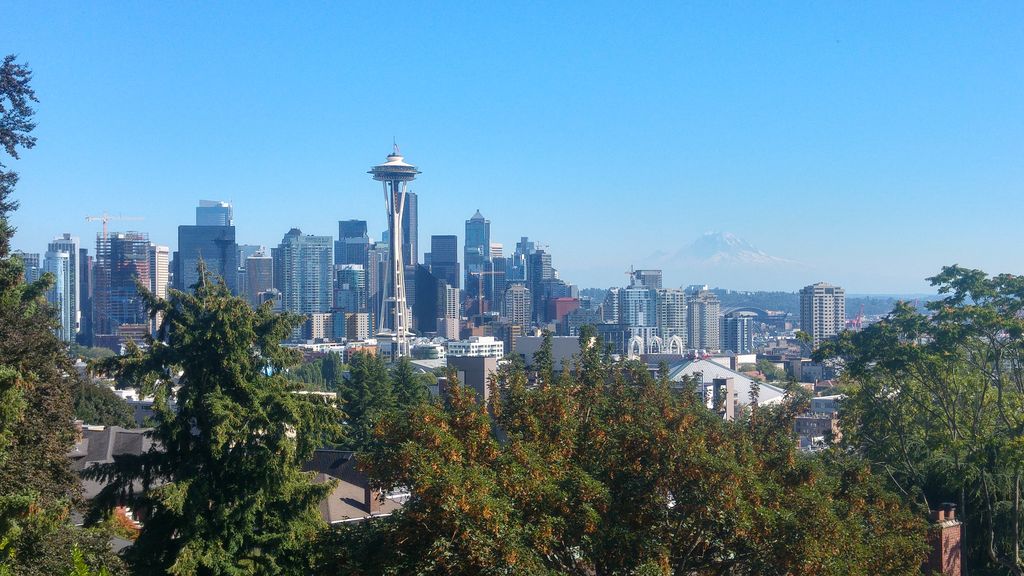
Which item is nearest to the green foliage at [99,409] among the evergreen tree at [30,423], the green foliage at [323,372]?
the evergreen tree at [30,423]

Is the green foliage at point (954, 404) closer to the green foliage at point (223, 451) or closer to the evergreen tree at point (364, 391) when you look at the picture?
the green foliage at point (223, 451)

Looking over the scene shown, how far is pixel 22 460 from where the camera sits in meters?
13.5

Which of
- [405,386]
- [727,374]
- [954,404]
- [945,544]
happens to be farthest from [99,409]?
[727,374]

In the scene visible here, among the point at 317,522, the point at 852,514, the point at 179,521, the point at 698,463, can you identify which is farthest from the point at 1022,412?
the point at 179,521

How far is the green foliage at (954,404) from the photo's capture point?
2050 centimetres

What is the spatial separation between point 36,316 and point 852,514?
37.9ft

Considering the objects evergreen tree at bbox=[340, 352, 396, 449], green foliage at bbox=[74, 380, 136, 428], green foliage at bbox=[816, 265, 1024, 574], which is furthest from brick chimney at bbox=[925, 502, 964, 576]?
green foliage at bbox=[74, 380, 136, 428]

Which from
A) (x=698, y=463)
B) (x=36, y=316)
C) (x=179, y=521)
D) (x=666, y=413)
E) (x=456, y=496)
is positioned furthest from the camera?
(x=36, y=316)

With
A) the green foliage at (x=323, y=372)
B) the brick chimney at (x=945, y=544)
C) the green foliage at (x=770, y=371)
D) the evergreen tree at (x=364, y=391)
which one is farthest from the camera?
the green foliage at (x=770, y=371)

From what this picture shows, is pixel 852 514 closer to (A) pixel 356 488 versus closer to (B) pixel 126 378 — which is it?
(B) pixel 126 378

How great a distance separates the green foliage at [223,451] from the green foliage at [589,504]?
1.19 m

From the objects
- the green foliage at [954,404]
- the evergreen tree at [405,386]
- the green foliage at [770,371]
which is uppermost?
the green foliage at [954,404]

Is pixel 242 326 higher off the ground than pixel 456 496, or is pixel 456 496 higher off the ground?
pixel 242 326

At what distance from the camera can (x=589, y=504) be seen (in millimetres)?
11688
